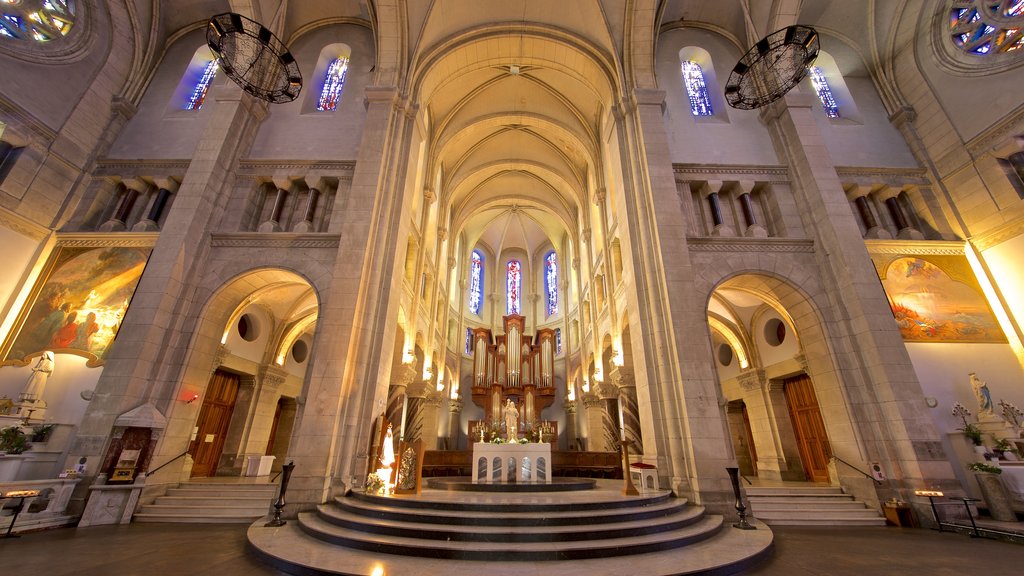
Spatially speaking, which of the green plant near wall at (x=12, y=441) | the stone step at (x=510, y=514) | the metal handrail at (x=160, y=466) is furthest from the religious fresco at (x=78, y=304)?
the stone step at (x=510, y=514)

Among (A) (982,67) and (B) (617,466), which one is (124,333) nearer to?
(B) (617,466)

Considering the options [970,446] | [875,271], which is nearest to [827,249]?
[875,271]

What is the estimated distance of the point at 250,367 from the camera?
12352mm

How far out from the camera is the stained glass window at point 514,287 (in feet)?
84.2

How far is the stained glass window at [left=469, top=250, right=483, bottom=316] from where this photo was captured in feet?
80.1

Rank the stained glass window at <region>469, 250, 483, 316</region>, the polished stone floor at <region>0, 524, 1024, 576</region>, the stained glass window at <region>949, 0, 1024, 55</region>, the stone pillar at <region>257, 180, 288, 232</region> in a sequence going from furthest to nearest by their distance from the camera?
the stained glass window at <region>469, 250, 483, 316</region>, the stone pillar at <region>257, 180, 288, 232</region>, the stained glass window at <region>949, 0, 1024, 55</region>, the polished stone floor at <region>0, 524, 1024, 576</region>

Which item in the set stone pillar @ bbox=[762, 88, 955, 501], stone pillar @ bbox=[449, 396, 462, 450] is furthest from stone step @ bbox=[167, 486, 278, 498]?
stone pillar @ bbox=[449, 396, 462, 450]

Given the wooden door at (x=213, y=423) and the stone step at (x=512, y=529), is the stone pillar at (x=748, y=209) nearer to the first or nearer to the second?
the stone step at (x=512, y=529)

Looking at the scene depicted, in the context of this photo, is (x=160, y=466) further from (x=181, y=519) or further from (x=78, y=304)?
(x=78, y=304)

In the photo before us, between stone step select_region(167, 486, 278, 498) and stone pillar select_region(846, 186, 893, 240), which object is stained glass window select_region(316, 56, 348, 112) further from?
stone pillar select_region(846, 186, 893, 240)

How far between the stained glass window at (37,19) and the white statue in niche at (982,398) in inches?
901

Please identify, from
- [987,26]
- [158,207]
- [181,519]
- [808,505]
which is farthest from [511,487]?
[987,26]

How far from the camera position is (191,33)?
12.9 meters

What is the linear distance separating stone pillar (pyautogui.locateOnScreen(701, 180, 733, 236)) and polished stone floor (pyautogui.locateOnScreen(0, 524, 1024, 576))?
6.56 m
